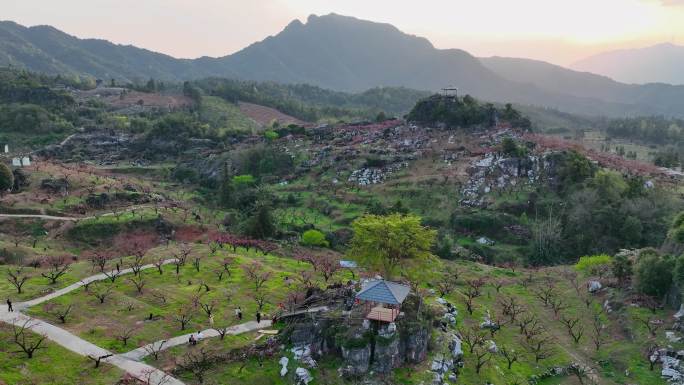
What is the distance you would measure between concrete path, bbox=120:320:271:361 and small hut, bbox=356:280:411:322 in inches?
353

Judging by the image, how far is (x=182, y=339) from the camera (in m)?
37.8

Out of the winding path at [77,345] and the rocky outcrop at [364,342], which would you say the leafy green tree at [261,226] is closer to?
the winding path at [77,345]

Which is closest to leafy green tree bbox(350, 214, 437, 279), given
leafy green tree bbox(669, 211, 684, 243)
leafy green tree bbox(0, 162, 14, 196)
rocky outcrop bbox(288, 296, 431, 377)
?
rocky outcrop bbox(288, 296, 431, 377)

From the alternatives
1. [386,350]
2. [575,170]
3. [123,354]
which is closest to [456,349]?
[386,350]

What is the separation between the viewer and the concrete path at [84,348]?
33.0 meters

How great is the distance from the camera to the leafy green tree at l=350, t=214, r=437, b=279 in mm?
45781

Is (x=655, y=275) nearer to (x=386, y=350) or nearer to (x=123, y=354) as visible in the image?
(x=386, y=350)

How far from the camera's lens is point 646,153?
5881 inches

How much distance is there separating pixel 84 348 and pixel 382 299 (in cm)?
2163

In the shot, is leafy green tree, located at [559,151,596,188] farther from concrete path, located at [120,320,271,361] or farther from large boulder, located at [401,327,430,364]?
concrete path, located at [120,320,271,361]

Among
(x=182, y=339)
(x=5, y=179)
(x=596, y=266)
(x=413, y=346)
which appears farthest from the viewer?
(x=5, y=179)

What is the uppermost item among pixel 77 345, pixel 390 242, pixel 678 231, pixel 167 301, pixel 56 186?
pixel 390 242

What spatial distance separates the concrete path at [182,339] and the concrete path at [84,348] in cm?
66

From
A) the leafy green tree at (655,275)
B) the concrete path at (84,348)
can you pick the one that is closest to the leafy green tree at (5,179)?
the concrete path at (84,348)
